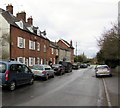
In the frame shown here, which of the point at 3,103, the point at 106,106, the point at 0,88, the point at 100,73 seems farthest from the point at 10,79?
the point at 100,73

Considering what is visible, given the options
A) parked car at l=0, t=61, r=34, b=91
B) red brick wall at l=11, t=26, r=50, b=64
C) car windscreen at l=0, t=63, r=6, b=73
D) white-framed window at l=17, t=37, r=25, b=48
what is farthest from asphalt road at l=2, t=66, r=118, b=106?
white-framed window at l=17, t=37, r=25, b=48

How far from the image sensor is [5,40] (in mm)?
20188

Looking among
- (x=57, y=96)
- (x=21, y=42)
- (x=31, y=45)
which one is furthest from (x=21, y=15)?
(x=57, y=96)

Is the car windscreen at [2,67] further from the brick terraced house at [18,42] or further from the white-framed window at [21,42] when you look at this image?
the white-framed window at [21,42]

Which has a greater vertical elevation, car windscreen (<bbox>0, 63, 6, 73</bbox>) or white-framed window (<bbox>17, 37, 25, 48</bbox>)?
white-framed window (<bbox>17, 37, 25, 48</bbox>)

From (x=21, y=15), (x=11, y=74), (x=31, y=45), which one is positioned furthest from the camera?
(x=21, y=15)

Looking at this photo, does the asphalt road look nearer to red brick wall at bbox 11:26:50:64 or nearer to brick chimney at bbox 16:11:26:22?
red brick wall at bbox 11:26:50:64

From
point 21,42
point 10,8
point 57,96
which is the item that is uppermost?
point 10,8

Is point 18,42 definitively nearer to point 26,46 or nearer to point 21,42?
point 21,42

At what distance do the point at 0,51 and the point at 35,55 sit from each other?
27.5ft

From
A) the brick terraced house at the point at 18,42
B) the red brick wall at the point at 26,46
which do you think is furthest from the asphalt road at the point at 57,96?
the red brick wall at the point at 26,46

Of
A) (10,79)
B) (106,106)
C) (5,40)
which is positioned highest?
(5,40)

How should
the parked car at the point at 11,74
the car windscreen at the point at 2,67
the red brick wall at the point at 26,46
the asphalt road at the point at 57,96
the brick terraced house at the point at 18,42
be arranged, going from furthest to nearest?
the red brick wall at the point at 26,46 < the brick terraced house at the point at 18,42 < the car windscreen at the point at 2,67 < the parked car at the point at 11,74 < the asphalt road at the point at 57,96

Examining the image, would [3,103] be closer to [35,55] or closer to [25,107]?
[25,107]
